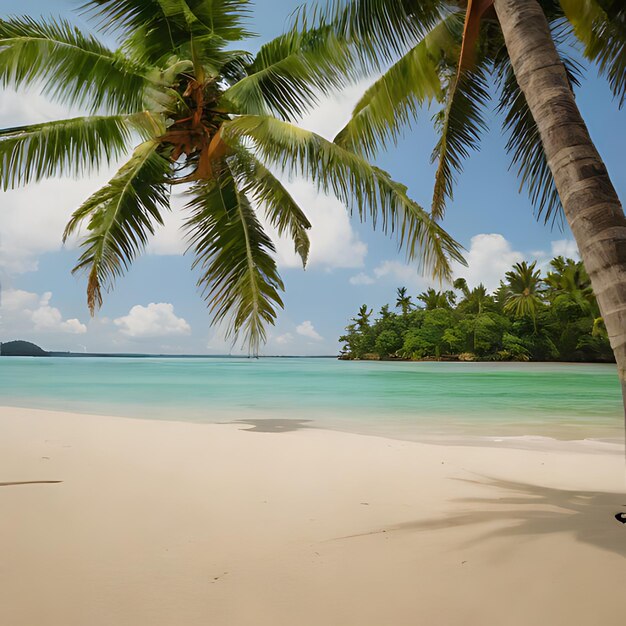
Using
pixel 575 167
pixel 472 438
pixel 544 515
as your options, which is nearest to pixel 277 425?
pixel 472 438

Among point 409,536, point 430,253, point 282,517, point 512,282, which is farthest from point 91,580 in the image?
point 512,282

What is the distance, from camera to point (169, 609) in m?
1.92

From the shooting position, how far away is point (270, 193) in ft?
24.3

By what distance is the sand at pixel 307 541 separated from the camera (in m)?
1.93

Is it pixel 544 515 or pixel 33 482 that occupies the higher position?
pixel 544 515

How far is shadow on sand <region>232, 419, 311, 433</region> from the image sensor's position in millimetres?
7758

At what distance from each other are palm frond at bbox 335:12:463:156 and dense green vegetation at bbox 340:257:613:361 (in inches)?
1170

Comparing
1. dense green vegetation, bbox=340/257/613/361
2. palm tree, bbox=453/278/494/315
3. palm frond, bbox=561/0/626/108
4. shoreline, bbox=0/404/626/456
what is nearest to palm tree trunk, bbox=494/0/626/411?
palm frond, bbox=561/0/626/108

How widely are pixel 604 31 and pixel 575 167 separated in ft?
9.66

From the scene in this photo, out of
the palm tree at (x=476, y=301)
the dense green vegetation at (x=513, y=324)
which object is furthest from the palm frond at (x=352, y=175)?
the palm tree at (x=476, y=301)

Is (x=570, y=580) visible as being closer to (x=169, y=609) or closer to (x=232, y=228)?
(x=169, y=609)

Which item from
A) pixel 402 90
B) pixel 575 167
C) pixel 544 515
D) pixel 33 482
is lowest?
pixel 33 482

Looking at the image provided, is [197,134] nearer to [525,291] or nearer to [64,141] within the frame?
[64,141]

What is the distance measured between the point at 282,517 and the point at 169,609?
3.92ft
